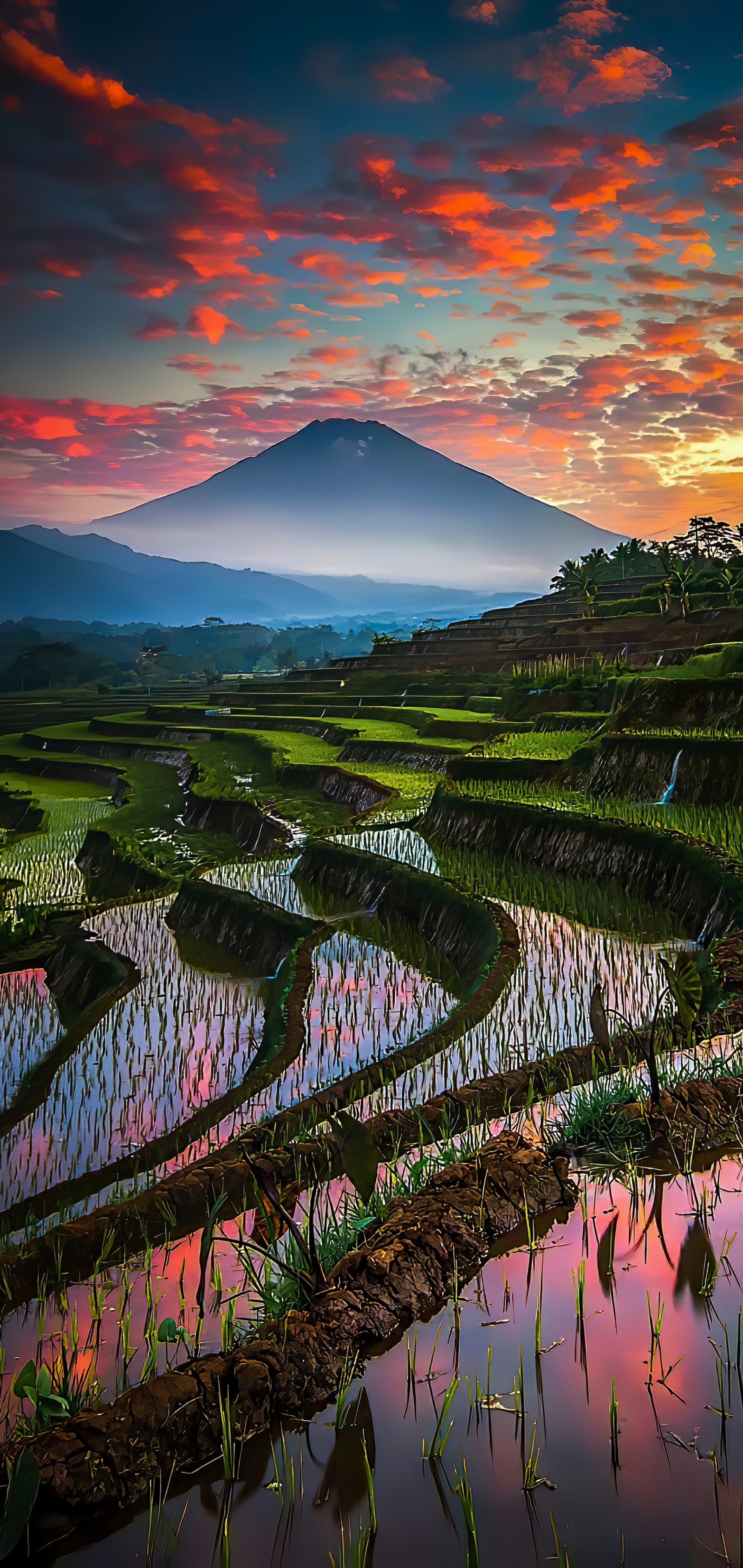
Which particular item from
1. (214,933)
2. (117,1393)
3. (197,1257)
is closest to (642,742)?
(214,933)

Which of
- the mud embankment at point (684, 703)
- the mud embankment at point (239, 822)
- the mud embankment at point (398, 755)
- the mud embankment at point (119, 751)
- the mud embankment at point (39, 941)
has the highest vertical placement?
the mud embankment at point (684, 703)

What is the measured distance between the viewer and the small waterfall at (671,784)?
10.2 metres

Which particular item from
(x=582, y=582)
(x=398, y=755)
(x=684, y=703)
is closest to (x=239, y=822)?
(x=398, y=755)

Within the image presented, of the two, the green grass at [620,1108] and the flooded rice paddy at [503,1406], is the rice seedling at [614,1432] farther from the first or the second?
the green grass at [620,1108]

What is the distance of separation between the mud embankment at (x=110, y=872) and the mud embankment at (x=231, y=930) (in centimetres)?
108

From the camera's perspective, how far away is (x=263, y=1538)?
5.97ft

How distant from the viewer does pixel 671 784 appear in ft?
33.7

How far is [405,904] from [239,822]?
749 cm

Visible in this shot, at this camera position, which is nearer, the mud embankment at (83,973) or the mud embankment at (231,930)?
the mud embankment at (83,973)

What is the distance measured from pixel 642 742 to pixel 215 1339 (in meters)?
9.33

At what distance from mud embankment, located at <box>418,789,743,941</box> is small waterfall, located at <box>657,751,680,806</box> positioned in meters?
1.73

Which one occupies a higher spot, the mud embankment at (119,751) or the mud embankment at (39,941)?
the mud embankment at (119,751)

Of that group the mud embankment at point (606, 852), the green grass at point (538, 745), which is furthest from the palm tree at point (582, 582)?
the mud embankment at point (606, 852)

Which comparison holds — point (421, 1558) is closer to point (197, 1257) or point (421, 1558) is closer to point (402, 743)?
point (197, 1257)
